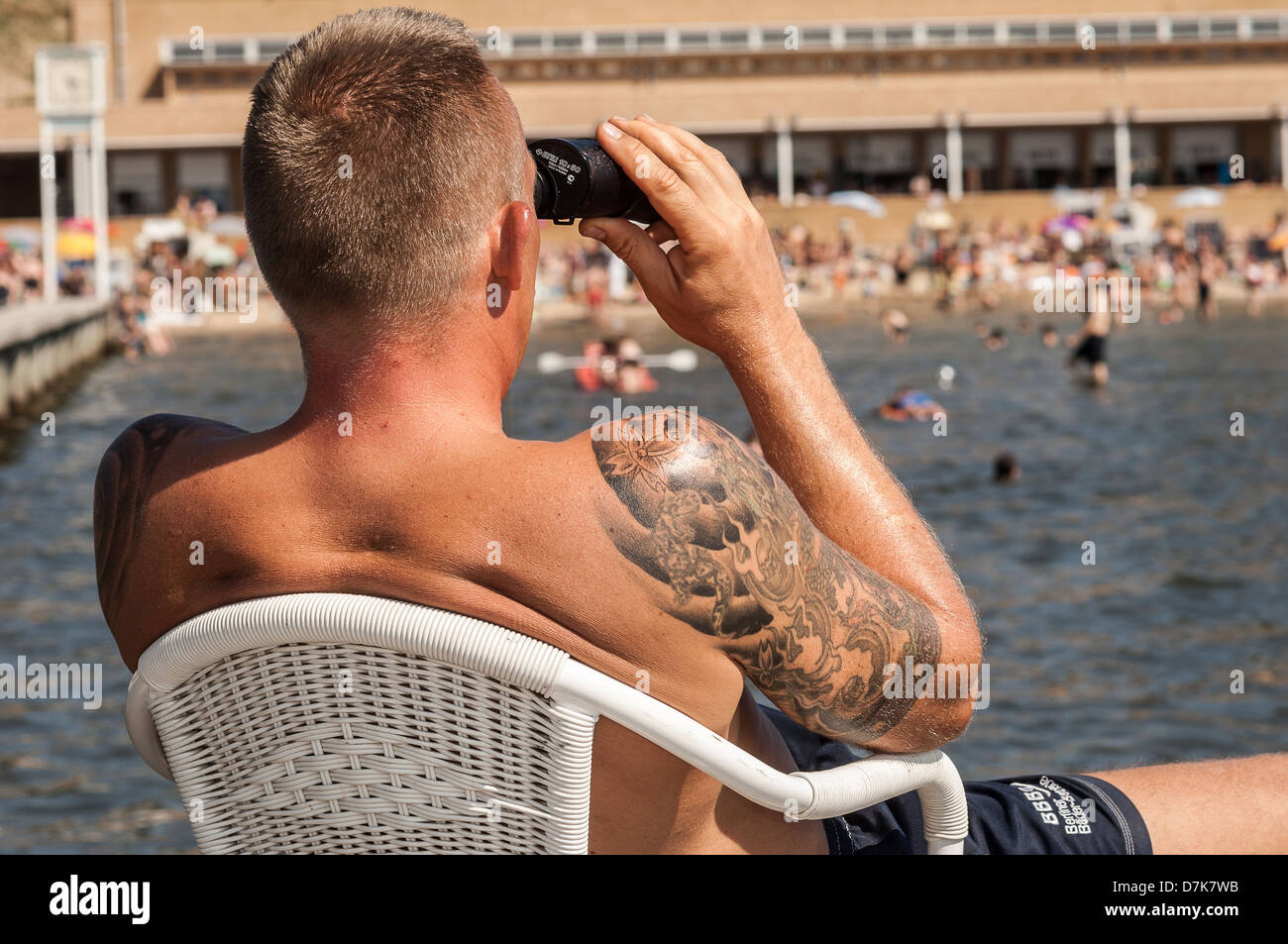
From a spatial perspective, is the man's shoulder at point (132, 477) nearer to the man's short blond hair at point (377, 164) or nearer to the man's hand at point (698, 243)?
the man's short blond hair at point (377, 164)

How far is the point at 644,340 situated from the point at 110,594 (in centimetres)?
3541

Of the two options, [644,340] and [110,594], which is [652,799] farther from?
[644,340]

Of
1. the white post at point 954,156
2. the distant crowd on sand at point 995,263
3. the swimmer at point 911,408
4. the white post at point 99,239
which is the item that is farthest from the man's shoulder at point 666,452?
the white post at point 954,156

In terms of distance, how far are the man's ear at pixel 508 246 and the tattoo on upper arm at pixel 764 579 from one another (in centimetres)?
22

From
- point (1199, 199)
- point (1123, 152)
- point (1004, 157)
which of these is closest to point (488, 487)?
point (1199, 199)

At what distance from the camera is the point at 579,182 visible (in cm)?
201

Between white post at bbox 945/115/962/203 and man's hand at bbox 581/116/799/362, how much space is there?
5360cm

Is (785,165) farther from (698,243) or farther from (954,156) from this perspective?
(698,243)

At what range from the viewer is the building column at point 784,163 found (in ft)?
184

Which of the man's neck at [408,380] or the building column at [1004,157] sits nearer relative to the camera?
the man's neck at [408,380]

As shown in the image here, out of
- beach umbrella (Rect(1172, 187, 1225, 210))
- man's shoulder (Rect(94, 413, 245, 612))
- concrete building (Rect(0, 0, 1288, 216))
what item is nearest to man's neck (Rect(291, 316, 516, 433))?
man's shoulder (Rect(94, 413, 245, 612))

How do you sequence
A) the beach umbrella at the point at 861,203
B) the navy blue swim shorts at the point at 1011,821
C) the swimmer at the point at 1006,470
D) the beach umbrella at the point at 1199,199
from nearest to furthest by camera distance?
1. the navy blue swim shorts at the point at 1011,821
2. the swimmer at the point at 1006,470
3. the beach umbrella at the point at 1199,199
4. the beach umbrella at the point at 861,203

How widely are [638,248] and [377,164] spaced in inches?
16.5

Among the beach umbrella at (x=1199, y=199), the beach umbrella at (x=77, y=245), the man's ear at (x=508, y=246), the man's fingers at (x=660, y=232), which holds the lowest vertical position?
the man's ear at (x=508, y=246)
